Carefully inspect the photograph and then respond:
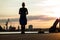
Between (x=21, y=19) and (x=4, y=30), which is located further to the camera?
(x=4, y=30)

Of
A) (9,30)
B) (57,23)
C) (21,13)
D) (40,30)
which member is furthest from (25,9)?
(57,23)

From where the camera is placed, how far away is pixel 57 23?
2264 centimetres

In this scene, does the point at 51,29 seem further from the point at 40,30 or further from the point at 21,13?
the point at 21,13

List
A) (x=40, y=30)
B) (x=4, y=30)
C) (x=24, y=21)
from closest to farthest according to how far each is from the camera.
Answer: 1. (x=24, y=21)
2. (x=40, y=30)
3. (x=4, y=30)

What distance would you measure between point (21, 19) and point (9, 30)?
5.86 meters

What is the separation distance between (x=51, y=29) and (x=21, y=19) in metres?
6.44

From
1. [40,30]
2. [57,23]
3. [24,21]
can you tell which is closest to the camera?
[24,21]

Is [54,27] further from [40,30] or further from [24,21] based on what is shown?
[24,21]

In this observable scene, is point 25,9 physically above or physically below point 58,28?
above

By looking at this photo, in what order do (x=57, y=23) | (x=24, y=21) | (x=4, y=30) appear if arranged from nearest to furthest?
(x=24, y=21) < (x=4, y=30) < (x=57, y=23)

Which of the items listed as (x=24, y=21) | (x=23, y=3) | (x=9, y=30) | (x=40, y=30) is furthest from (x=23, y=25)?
(x=9, y=30)

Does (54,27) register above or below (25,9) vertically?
below

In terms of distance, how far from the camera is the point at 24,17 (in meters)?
15.6

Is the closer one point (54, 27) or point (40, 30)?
point (40, 30)
